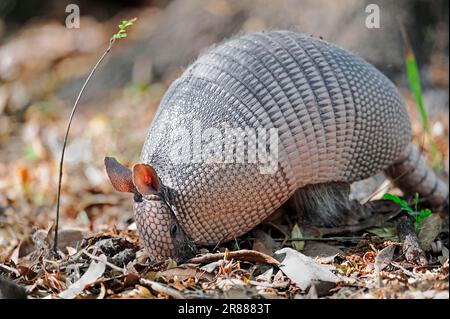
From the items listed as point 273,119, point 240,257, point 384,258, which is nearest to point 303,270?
point 240,257

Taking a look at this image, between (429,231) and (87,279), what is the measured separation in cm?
283

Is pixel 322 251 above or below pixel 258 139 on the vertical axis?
below

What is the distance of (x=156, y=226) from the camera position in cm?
480

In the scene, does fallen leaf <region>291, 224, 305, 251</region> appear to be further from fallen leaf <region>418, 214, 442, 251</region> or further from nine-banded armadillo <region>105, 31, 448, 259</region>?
fallen leaf <region>418, 214, 442, 251</region>

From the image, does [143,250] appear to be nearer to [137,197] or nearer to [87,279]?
[137,197]

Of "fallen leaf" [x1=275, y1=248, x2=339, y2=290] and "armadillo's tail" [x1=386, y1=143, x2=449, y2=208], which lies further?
"armadillo's tail" [x1=386, y1=143, x2=449, y2=208]

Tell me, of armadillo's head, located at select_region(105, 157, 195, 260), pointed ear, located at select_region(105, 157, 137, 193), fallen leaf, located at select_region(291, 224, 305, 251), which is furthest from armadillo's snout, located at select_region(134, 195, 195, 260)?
fallen leaf, located at select_region(291, 224, 305, 251)

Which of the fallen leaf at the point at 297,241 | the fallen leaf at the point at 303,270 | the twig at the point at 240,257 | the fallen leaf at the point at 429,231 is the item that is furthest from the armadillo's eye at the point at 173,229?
the fallen leaf at the point at 429,231

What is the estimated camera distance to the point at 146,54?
36.6 feet

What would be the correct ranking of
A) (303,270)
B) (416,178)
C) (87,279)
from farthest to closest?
(416,178)
(303,270)
(87,279)

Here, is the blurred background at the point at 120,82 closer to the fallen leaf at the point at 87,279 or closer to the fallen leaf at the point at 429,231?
the fallen leaf at the point at 87,279

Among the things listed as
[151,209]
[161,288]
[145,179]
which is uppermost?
[145,179]

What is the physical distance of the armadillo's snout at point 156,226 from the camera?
4793 millimetres

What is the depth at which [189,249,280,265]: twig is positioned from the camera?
4.92 m
